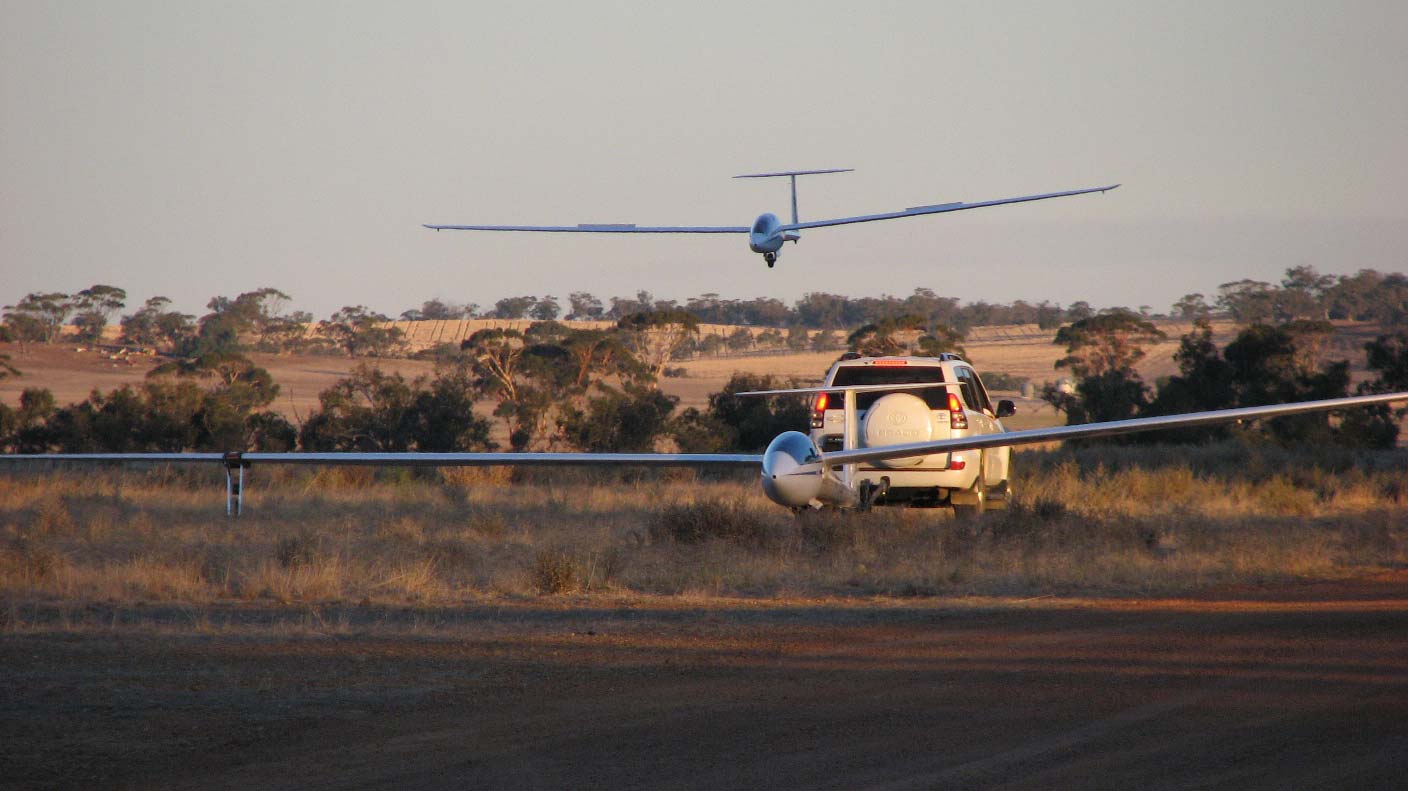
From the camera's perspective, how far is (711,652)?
32.7ft

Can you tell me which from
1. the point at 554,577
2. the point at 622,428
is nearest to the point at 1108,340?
the point at 622,428

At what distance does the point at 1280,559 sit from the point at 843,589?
531cm

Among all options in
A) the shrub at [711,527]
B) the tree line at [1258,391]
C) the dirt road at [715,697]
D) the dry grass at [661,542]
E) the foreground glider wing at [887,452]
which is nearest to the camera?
the dirt road at [715,697]

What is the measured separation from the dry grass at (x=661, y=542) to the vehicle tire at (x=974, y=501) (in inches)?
9.8

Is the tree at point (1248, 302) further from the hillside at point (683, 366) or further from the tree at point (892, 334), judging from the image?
the tree at point (892, 334)

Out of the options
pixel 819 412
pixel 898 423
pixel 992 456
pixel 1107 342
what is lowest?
pixel 992 456

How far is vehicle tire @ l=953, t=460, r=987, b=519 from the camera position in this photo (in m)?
17.9

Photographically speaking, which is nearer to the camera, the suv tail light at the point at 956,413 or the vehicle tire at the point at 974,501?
the suv tail light at the point at 956,413

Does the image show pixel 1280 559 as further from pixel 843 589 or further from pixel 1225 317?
pixel 1225 317

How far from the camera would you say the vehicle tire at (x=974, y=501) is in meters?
17.9

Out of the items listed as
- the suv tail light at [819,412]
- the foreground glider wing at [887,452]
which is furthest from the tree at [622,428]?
the foreground glider wing at [887,452]

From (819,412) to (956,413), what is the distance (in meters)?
1.76

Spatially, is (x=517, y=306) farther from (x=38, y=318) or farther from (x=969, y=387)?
(x=969, y=387)

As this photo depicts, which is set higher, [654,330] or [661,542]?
[654,330]
